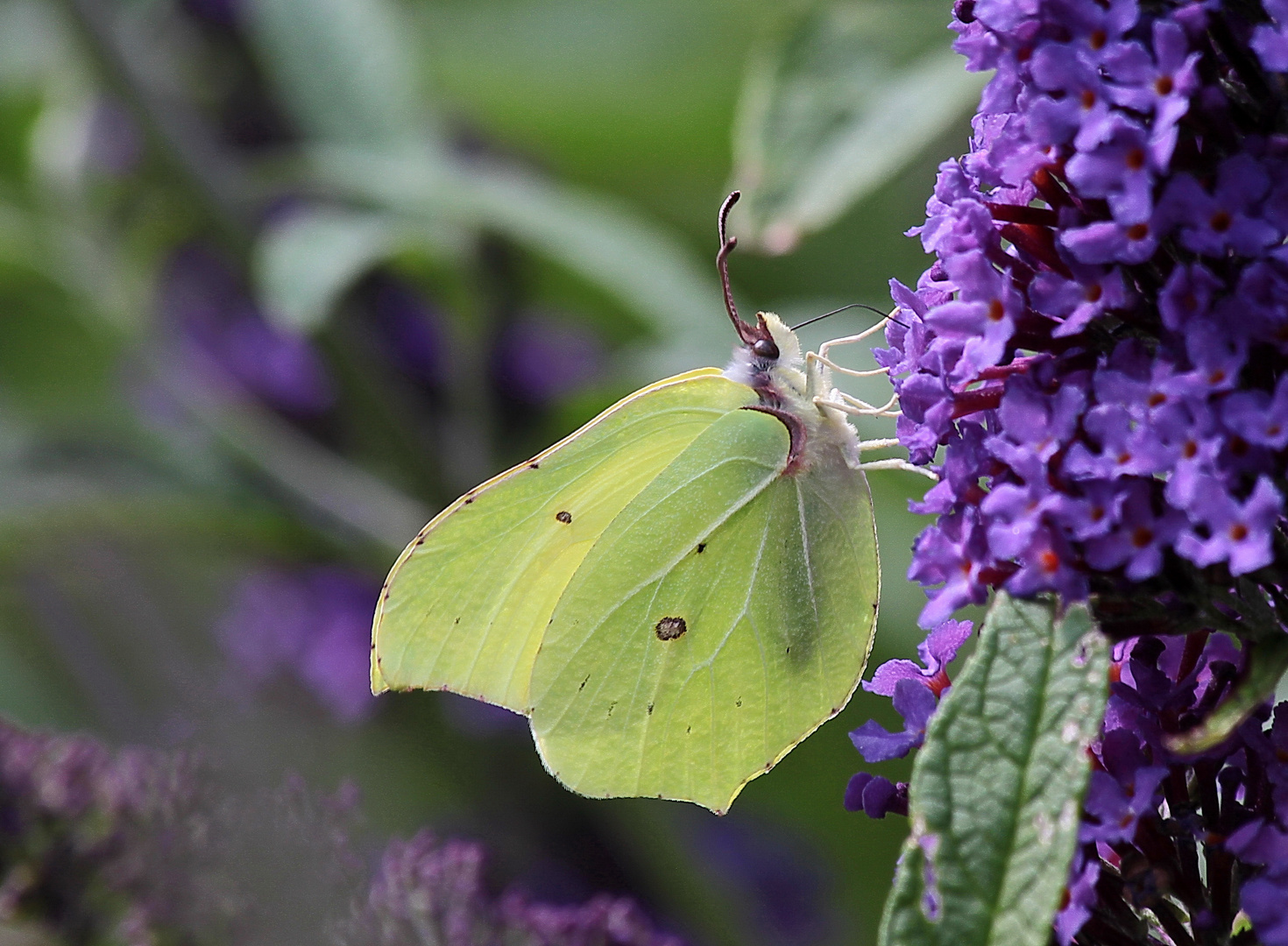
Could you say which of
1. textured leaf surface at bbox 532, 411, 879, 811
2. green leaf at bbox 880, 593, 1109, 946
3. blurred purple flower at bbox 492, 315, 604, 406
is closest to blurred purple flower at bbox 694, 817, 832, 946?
blurred purple flower at bbox 492, 315, 604, 406

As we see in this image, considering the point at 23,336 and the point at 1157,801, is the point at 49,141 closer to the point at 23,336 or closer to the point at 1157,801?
the point at 23,336

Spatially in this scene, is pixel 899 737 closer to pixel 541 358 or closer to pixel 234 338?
pixel 541 358

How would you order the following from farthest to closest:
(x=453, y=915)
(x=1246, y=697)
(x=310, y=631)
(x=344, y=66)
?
(x=310, y=631)
(x=344, y=66)
(x=453, y=915)
(x=1246, y=697)

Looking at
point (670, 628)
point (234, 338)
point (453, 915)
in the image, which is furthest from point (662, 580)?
point (234, 338)

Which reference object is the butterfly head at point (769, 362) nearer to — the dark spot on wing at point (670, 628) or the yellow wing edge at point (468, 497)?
the yellow wing edge at point (468, 497)

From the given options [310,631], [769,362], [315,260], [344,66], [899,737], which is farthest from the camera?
[310,631]

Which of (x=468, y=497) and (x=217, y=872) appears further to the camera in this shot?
(x=468, y=497)

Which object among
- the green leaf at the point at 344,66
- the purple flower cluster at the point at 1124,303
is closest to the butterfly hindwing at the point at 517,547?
the purple flower cluster at the point at 1124,303
